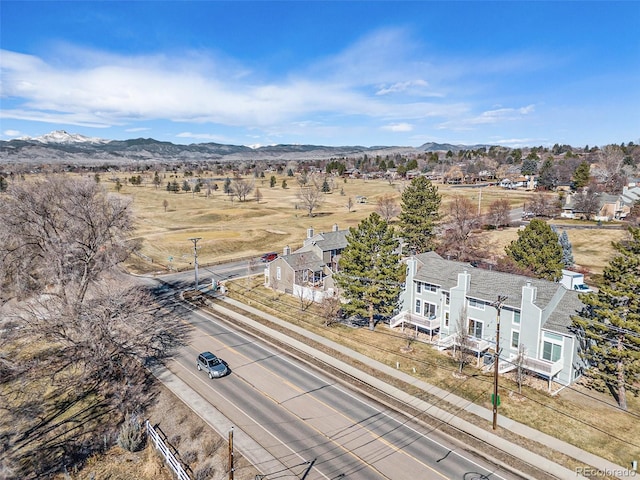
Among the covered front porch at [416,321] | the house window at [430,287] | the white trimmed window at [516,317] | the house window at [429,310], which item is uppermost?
the house window at [430,287]

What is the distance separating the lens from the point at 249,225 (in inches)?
4112

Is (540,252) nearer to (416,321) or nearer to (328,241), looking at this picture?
(416,321)

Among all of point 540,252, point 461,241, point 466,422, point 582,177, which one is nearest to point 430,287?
point 466,422

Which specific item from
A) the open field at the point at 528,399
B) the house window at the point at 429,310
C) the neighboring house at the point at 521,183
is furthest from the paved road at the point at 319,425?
the neighboring house at the point at 521,183

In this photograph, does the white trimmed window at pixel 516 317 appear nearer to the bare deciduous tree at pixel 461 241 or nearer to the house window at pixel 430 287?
the house window at pixel 430 287

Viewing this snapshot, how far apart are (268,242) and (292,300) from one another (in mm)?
37221

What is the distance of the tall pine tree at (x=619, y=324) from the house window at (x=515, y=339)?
5.14 metres

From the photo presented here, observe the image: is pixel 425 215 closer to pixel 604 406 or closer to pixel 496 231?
pixel 496 231

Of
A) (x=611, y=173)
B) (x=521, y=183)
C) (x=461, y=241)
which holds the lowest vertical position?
(x=461, y=241)

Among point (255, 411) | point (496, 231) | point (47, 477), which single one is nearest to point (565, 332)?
point (255, 411)

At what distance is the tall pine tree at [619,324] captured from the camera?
2856 cm

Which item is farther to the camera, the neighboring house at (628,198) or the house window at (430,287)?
the neighboring house at (628,198)

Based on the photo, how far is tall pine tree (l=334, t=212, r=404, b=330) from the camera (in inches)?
1622

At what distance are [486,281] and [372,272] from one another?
1099 centimetres
